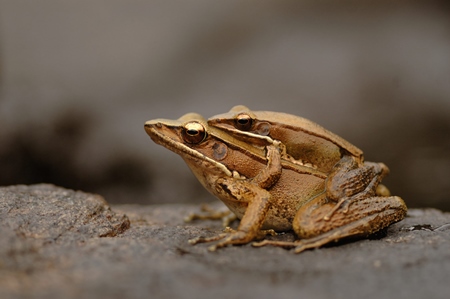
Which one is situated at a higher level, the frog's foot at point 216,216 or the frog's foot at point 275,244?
the frog's foot at point 275,244

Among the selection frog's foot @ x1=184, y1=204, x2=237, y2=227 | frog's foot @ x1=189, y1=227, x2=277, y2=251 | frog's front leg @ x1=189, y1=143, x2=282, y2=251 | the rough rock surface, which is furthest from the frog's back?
frog's foot @ x1=184, y1=204, x2=237, y2=227

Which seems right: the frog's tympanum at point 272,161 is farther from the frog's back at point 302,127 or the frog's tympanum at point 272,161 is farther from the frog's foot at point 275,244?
the frog's foot at point 275,244

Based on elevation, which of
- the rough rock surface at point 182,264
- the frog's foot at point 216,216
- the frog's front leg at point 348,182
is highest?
the frog's front leg at point 348,182

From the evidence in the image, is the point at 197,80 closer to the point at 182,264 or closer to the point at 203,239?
the point at 203,239

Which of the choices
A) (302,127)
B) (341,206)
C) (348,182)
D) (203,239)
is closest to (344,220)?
(341,206)

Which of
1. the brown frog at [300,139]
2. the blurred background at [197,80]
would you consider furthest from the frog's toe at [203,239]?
the blurred background at [197,80]

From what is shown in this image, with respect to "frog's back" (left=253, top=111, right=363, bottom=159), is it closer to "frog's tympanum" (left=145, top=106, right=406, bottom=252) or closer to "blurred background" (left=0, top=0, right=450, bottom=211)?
"frog's tympanum" (left=145, top=106, right=406, bottom=252)
